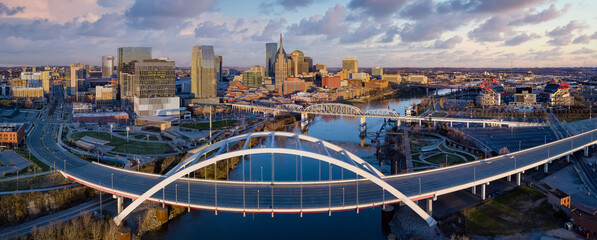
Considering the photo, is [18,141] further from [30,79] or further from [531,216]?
[30,79]

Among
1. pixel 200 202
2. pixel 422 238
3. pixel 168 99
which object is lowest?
pixel 422 238

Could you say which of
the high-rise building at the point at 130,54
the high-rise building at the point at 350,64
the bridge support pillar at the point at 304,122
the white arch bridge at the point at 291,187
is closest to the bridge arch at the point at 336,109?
the bridge support pillar at the point at 304,122

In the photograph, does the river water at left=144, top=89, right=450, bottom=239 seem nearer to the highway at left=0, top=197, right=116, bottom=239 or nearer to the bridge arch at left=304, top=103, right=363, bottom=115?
the highway at left=0, top=197, right=116, bottom=239

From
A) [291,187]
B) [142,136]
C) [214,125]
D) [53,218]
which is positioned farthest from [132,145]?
[291,187]

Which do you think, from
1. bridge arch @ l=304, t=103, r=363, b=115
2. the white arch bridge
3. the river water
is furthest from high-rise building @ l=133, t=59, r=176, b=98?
the river water

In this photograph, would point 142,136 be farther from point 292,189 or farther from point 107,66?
point 107,66

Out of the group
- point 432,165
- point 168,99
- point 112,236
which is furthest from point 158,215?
point 168,99

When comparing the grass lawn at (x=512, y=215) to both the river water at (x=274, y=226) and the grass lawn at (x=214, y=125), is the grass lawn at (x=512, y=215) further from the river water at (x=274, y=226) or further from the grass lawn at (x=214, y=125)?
the grass lawn at (x=214, y=125)
